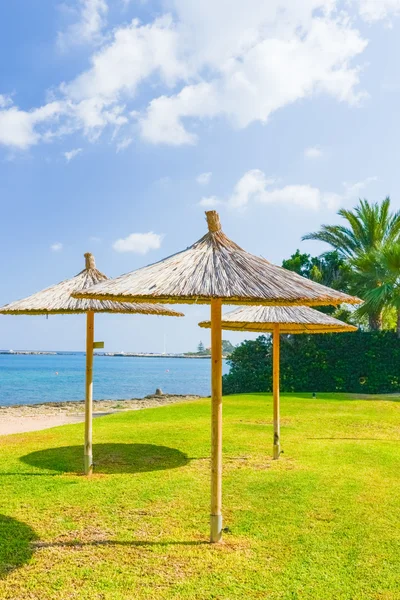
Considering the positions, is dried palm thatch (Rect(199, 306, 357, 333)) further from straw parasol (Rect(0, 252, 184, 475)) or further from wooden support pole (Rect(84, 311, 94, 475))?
wooden support pole (Rect(84, 311, 94, 475))

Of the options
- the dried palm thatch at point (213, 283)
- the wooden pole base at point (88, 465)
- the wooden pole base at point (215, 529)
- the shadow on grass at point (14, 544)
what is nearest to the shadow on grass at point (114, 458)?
the wooden pole base at point (88, 465)

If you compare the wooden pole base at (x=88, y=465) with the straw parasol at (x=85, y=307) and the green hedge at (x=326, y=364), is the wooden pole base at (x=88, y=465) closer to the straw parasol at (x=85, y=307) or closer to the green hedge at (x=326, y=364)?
the straw parasol at (x=85, y=307)

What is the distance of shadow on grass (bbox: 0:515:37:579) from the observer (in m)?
4.38

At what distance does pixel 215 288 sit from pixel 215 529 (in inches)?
89.5

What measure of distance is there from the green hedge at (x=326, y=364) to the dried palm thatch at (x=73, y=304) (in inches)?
577

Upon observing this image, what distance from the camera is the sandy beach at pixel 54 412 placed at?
50.8 ft

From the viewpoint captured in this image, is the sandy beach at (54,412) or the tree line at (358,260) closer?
the sandy beach at (54,412)

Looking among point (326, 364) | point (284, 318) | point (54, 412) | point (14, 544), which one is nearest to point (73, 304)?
point (14, 544)

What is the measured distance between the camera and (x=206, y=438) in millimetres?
10047

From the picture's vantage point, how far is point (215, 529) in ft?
16.2

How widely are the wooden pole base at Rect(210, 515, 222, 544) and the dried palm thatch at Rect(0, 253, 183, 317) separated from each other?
10.5 feet

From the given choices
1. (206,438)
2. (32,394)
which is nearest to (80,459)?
(206,438)

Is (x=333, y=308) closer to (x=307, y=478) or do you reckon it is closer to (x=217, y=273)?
(x=307, y=478)

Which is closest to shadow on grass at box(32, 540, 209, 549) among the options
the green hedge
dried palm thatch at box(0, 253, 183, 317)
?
dried palm thatch at box(0, 253, 183, 317)
